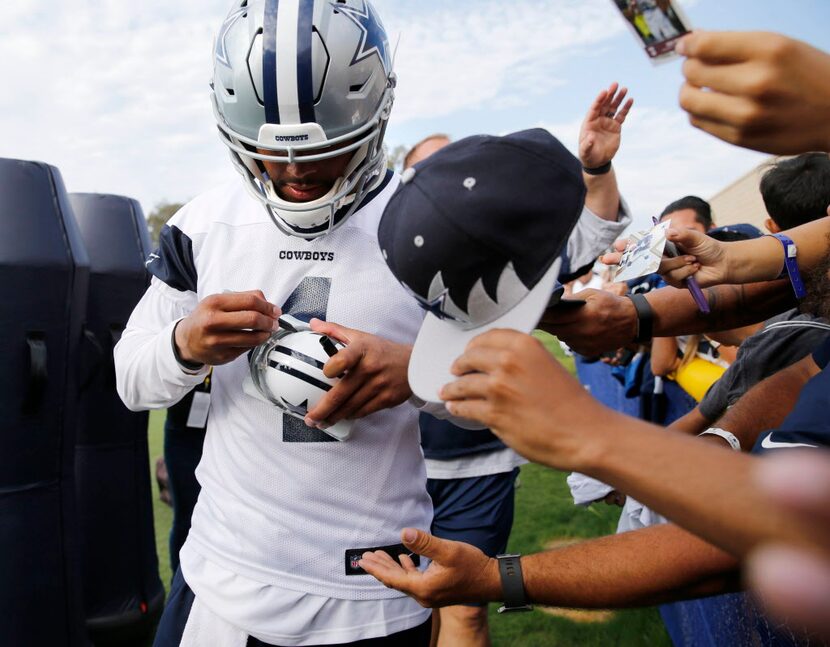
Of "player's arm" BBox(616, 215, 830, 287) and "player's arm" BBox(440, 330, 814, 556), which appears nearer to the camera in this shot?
"player's arm" BBox(440, 330, 814, 556)

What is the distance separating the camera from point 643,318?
1939 mm

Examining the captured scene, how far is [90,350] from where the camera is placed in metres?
3.17

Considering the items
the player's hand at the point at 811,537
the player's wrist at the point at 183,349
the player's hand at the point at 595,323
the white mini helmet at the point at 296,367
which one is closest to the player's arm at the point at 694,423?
the player's hand at the point at 595,323

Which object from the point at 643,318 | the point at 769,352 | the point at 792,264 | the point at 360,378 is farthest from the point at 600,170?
the point at 769,352

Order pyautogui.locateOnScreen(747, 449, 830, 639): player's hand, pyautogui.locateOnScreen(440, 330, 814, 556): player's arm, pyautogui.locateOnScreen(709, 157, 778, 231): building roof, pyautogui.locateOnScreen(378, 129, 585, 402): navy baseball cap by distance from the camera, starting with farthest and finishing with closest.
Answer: pyautogui.locateOnScreen(709, 157, 778, 231): building roof < pyautogui.locateOnScreen(378, 129, 585, 402): navy baseball cap < pyautogui.locateOnScreen(440, 330, 814, 556): player's arm < pyautogui.locateOnScreen(747, 449, 830, 639): player's hand

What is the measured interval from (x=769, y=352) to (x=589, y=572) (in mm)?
1178

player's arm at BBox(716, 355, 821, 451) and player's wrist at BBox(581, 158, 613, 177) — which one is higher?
player's wrist at BBox(581, 158, 613, 177)

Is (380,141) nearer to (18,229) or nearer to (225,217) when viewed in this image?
(225,217)

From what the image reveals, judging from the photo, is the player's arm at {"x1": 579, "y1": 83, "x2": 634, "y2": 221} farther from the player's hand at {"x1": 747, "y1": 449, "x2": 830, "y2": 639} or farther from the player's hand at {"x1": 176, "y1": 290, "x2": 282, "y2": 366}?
the player's hand at {"x1": 747, "y1": 449, "x2": 830, "y2": 639}

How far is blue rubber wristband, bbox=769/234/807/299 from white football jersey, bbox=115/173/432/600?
3.65 feet

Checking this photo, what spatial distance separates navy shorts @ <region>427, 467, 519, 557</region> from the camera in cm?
298

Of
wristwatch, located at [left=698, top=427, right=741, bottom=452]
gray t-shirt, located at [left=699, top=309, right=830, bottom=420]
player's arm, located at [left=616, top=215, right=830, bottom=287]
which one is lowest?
gray t-shirt, located at [left=699, top=309, right=830, bottom=420]

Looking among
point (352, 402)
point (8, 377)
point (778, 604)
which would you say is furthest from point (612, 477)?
point (8, 377)

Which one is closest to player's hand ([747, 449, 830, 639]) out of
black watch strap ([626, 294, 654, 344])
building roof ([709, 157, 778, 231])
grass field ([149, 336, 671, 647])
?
black watch strap ([626, 294, 654, 344])
